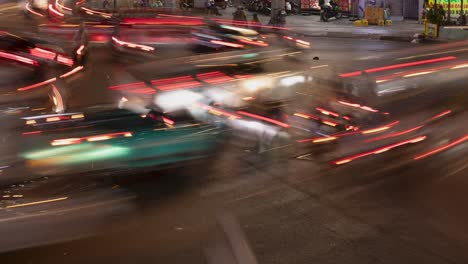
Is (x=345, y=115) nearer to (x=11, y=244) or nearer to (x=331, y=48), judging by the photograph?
(x=11, y=244)

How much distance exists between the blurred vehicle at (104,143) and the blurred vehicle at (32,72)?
2.81 meters

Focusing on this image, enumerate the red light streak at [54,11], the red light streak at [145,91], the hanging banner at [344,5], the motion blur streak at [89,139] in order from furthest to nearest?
the hanging banner at [344,5] → the red light streak at [54,11] → the red light streak at [145,91] → the motion blur streak at [89,139]

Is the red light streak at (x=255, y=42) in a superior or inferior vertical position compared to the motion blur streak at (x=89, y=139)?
superior

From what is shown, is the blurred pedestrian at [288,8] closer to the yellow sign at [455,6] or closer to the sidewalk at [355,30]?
the sidewalk at [355,30]

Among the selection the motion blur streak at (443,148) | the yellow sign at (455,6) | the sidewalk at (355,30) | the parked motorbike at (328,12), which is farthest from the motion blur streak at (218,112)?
the parked motorbike at (328,12)

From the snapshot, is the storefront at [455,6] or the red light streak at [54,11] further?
the storefront at [455,6]

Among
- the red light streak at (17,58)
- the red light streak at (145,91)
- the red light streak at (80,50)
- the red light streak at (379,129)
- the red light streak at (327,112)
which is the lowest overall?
the red light streak at (379,129)

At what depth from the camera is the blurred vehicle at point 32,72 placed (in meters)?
11.2

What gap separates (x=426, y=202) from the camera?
660 cm

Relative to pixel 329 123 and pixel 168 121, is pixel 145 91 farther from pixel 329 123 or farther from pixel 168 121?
pixel 329 123

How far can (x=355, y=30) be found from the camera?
32.6 meters

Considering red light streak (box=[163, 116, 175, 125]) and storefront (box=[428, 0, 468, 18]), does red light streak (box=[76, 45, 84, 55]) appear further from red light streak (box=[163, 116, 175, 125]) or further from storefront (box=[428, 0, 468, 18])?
storefront (box=[428, 0, 468, 18])

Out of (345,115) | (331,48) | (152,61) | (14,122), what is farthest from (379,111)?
(331,48)

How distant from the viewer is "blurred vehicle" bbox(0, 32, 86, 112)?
11.2 meters
